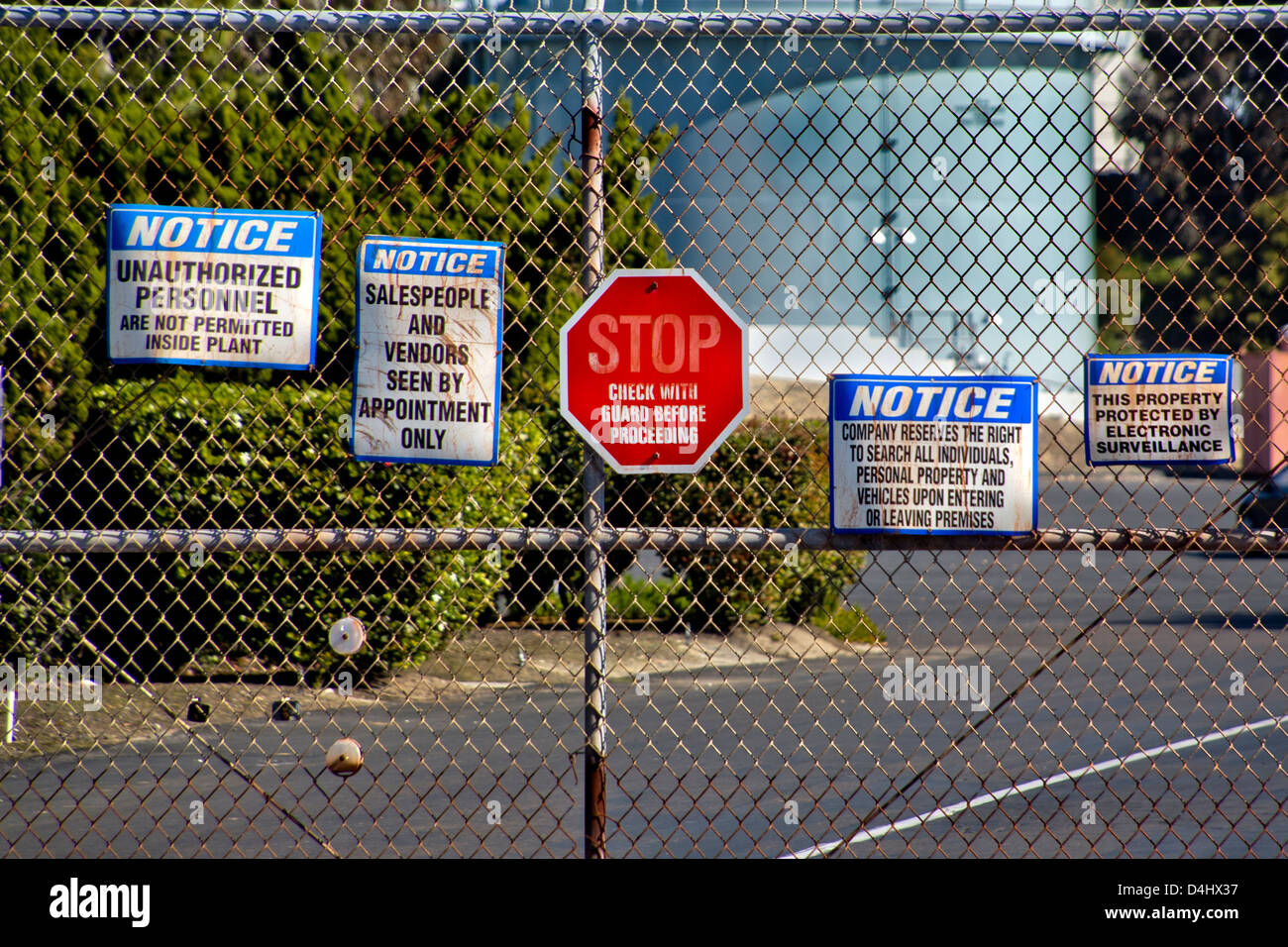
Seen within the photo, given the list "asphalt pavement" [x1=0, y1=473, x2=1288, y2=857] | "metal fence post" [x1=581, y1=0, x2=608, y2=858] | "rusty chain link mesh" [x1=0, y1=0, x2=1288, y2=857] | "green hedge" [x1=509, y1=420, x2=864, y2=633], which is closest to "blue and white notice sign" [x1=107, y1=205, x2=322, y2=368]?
"rusty chain link mesh" [x1=0, y1=0, x2=1288, y2=857]

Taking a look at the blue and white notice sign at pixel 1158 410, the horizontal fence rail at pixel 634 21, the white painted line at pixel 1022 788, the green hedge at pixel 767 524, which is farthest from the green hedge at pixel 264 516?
the blue and white notice sign at pixel 1158 410

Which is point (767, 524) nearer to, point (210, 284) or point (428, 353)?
point (428, 353)

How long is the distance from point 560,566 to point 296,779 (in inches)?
227

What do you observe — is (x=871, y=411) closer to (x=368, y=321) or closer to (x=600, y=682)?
(x=600, y=682)

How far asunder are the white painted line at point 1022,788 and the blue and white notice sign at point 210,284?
8.97 ft

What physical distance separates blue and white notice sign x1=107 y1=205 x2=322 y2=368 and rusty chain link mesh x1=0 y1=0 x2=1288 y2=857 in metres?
0.42

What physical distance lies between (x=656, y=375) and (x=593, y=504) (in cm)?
40

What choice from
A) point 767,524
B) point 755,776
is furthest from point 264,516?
point 767,524

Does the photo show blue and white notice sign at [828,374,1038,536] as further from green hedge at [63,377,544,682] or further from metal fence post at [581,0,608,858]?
green hedge at [63,377,544,682]

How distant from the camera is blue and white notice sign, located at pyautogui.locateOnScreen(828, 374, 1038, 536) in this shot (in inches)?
140

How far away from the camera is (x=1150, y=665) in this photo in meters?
11.6

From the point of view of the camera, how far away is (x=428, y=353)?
3549 millimetres

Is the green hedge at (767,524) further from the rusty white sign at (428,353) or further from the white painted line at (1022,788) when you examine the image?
the rusty white sign at (428,353)
